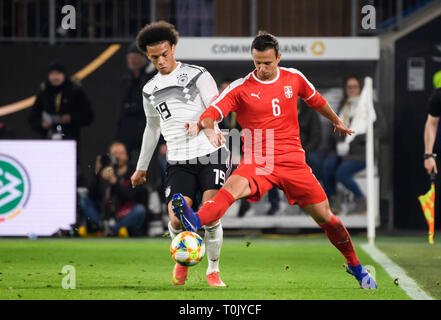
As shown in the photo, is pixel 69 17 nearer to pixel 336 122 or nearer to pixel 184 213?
pixel 336 122

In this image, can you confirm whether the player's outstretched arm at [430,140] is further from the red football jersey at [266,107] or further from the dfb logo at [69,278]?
the dfb logo at [69,278]

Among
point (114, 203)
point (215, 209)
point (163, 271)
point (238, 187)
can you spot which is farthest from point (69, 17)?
point (215, 209)

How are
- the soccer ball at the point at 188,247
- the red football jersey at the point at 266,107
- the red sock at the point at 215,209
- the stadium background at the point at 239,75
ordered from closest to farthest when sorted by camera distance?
the soccer ball at the point at 188,247, the red sock at the point at 215,209, the red football jersey at the point at 266,107, the stadium background at the point at 239,75

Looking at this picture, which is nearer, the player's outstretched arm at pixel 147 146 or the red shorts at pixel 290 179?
the red shorts at pixel 290 179

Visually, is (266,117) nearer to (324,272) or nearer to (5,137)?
(324,272)

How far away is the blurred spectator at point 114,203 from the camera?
14.2 meters

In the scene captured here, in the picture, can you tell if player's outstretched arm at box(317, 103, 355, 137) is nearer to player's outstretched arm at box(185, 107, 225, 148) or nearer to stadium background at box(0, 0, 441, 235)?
player's outstretched arm at box(185, 107, 225, 148)

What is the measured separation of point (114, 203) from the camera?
46.7 feet

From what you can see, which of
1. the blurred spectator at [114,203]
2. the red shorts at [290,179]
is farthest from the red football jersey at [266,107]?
the blurred spectator at [114,203]

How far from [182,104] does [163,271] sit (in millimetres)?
2065

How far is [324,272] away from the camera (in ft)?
30.4

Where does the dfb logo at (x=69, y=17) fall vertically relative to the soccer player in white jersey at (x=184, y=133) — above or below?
above

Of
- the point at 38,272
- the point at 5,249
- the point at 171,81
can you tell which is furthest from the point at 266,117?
the point at 5,249

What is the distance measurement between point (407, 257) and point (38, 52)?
702 cm
